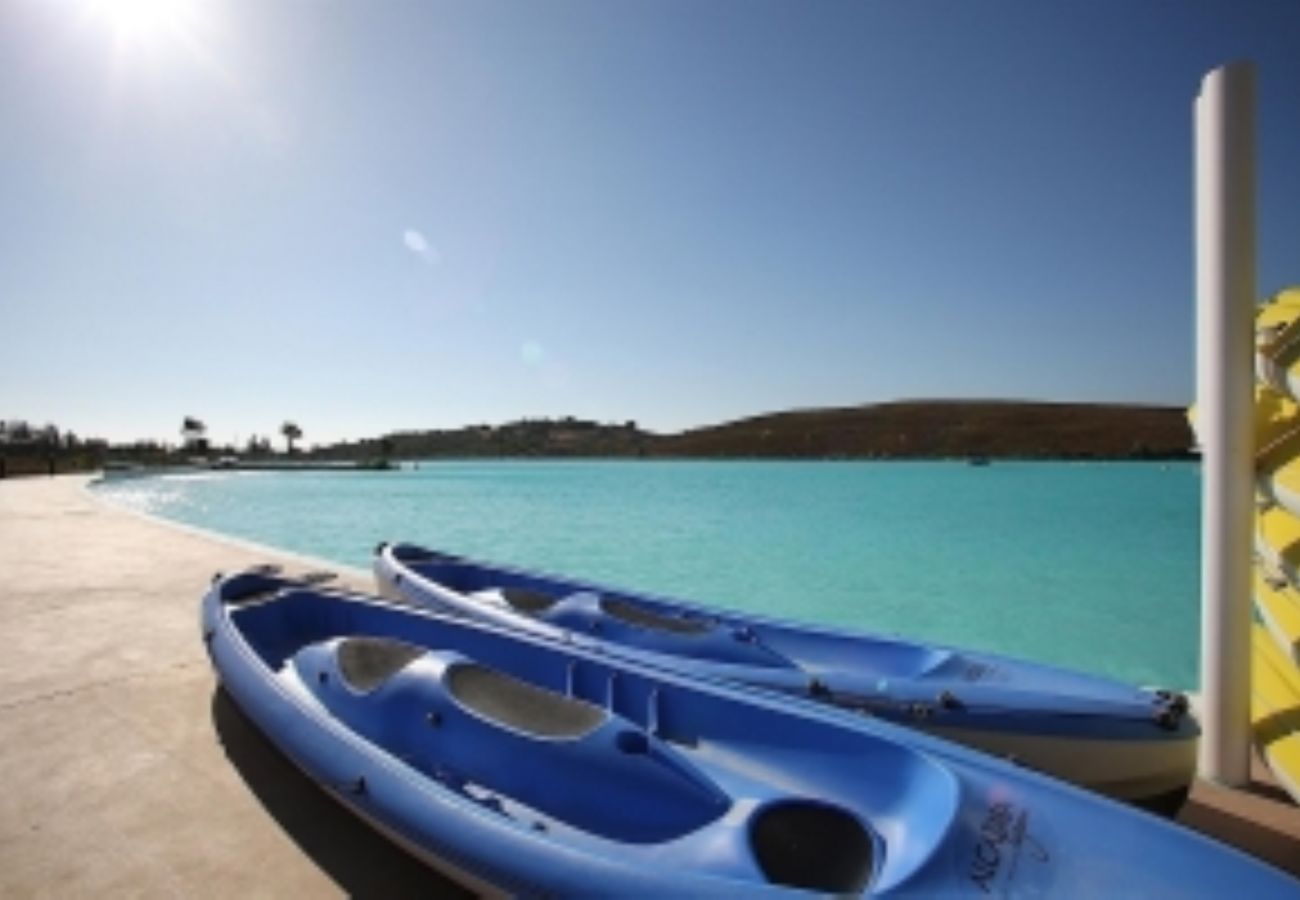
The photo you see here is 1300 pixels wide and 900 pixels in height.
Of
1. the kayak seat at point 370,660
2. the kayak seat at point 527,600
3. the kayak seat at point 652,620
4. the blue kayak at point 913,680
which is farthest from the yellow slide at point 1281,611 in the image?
the kayak seat at point 527,600

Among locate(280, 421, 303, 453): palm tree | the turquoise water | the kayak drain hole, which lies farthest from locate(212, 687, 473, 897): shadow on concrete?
locate(280, 421, 303, 453): palm tree

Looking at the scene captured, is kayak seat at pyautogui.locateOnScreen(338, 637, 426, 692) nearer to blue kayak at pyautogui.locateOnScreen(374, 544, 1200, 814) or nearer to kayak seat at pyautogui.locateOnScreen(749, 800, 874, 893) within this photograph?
blue kayak at pyautogui.locateOnScreen(374, 544, 1200, 814)

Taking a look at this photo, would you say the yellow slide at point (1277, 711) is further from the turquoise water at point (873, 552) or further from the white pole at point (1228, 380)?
the turquoise water at point (873, 552)

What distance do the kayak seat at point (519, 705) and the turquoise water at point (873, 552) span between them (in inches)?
306

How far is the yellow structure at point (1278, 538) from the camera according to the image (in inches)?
107

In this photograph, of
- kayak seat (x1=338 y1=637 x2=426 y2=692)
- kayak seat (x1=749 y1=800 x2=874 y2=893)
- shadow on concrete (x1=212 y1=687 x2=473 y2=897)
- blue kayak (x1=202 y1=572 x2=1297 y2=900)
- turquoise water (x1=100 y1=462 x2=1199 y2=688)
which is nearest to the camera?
blue kayak (x1=202 y1=572 x2=1297 y2=900)

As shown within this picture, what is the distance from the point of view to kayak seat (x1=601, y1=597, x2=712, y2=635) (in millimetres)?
4180

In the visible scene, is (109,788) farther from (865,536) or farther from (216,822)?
(865,536)

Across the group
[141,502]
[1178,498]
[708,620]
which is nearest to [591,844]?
[708,620]

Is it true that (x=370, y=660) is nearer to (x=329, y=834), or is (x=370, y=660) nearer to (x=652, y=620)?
(x=329, y=834)

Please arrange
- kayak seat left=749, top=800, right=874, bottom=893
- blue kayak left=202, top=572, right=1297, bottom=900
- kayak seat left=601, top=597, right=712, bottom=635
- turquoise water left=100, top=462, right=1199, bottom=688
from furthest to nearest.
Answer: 1. turquoise water left=100, top=462, right=1199, bottom=688
2. kayak seat left=601, top=597, right=712, bottom=635
3. kayak seat left=749, top=800, right=874, bottom=893
4. blue kayak left=202, top=572, right=1297, bottom=900

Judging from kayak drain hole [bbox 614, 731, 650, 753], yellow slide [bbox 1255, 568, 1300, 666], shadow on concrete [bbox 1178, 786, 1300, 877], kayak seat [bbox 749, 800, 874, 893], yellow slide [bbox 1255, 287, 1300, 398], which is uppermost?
yellow slide [bbox 1255, 287, 1300, 398]

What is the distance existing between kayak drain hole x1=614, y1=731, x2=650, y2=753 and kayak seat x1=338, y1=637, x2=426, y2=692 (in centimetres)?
113

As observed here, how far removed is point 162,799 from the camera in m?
2.97
